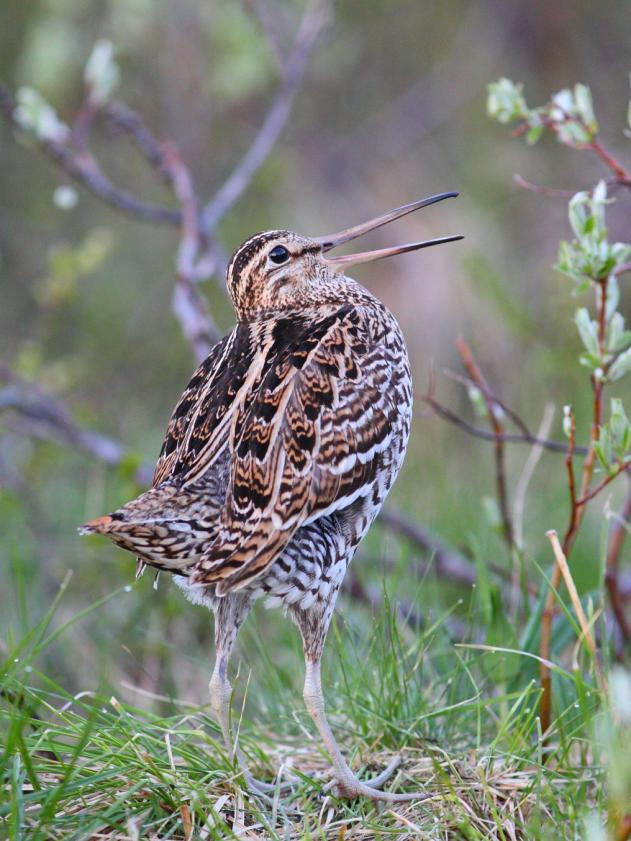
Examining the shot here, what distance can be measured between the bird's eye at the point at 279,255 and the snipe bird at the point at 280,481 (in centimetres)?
38

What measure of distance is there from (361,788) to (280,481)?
973mm

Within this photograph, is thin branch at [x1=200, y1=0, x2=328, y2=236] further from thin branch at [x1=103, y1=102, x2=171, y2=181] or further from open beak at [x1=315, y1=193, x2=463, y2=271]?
open beak at [x1=315, y1=193, x2=463, y2=271]

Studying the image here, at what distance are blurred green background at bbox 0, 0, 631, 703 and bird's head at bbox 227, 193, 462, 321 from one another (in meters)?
2.06

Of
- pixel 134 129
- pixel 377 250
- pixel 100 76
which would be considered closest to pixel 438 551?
pixel 377 250

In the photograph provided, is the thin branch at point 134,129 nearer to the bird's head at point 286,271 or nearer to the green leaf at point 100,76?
the green leaf at point 100,76

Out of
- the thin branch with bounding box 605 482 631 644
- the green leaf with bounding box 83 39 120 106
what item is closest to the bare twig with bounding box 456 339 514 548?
the thin branch with bounding box 605 482 631 644

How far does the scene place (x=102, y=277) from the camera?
1199cm

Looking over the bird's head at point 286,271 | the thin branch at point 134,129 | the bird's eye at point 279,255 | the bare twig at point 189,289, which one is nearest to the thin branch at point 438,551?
the bare twig at point 189,289

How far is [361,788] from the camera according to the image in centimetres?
345

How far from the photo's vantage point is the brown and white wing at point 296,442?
340 centimetres

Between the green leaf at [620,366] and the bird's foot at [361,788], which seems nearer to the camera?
the bird's foot at [361,788]

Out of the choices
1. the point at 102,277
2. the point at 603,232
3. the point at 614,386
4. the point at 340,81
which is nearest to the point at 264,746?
the point at 603,232

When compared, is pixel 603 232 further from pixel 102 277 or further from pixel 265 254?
pixel 102 277

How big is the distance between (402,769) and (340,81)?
9.70m
